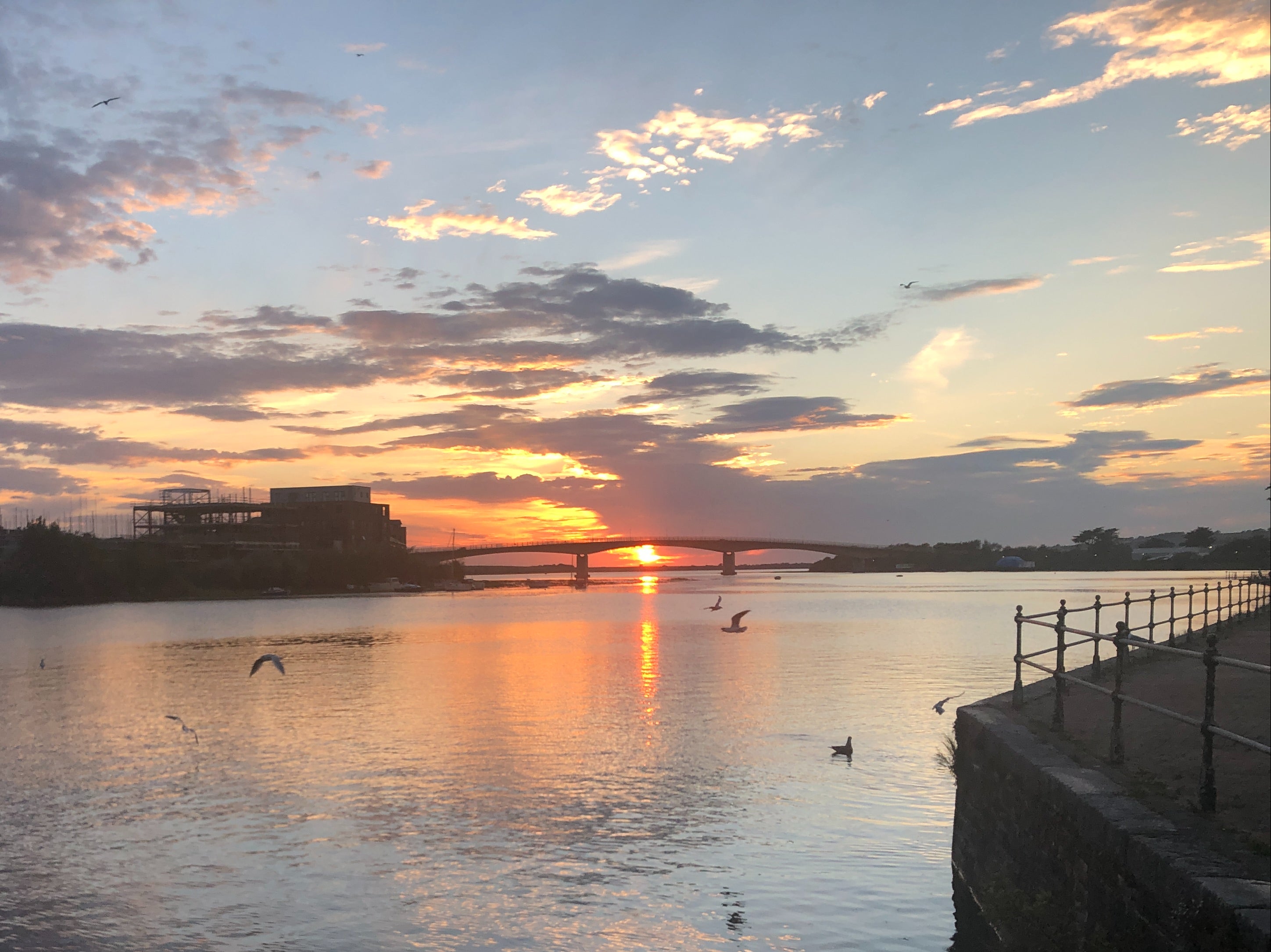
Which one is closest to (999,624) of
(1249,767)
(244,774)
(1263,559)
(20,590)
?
(244,774)

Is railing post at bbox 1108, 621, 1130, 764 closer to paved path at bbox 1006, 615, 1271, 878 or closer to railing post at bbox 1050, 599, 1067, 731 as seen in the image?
paved path at bbox 1006, 615, 1271, 878

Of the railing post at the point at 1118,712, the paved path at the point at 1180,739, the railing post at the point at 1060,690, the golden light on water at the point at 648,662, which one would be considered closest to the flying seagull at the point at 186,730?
the golden light on water at the point at 648,662

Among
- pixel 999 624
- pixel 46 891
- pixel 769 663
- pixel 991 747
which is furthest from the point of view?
pixel 999 624

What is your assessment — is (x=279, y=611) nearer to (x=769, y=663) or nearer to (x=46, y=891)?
(x=769, y=663)

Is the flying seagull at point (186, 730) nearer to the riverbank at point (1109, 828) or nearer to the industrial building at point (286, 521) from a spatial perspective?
the riverbank at point (1109, 828)

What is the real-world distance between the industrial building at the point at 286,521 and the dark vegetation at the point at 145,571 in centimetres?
1122

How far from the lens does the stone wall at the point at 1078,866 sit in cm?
618

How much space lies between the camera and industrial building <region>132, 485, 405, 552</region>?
174000 mm

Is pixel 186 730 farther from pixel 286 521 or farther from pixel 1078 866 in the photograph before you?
pixel 286 521

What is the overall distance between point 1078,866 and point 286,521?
187177 millimetres

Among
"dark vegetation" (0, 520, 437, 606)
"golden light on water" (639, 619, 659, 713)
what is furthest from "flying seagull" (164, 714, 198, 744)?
"dark vegetation" (0, 520, 437, 606)

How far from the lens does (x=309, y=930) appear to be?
12.2 meters

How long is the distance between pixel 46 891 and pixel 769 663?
3277 centimetres

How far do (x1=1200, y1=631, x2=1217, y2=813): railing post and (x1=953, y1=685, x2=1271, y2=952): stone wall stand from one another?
41cm
